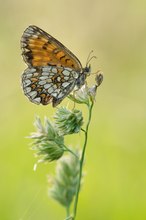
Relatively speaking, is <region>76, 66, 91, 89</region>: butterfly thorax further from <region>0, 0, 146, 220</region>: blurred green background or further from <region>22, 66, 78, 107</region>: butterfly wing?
<region>0, 0, 146, 220</region>: blurred green background

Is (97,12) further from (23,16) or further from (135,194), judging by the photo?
(135,194)

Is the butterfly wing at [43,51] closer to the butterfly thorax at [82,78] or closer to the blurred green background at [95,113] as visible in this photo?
the butterfly thorax at [82,78]

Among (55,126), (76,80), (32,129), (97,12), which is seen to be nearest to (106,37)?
(97,12)

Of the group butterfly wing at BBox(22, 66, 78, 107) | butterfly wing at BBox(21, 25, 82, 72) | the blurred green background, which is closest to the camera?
butterfly wing at BBox(22, 66, 78, 107)

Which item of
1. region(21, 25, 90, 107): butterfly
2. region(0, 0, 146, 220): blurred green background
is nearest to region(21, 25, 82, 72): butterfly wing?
region(21, 25, 90, 107): butterfly

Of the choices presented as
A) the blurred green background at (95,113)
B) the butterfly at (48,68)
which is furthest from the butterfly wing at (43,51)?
the blurred green background at (95,113)
